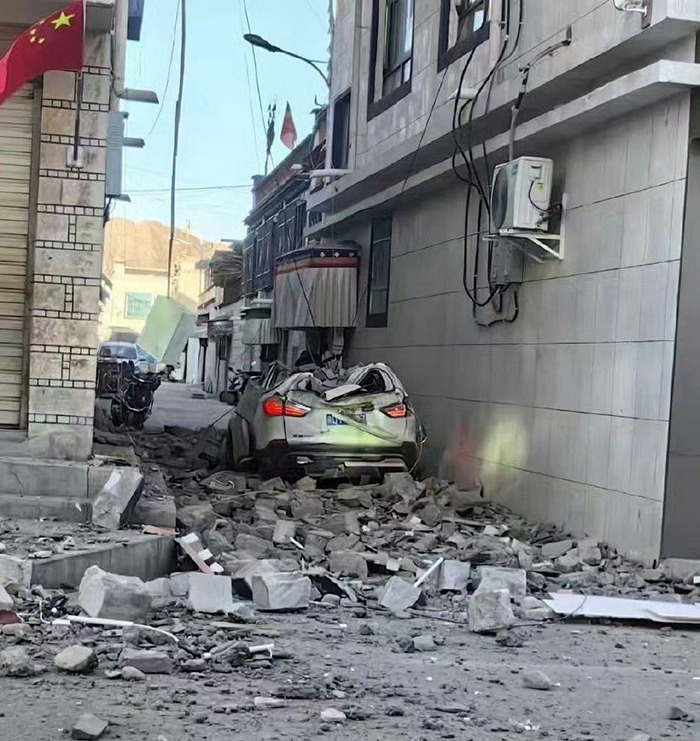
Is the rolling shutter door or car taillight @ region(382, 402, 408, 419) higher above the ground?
the rolling shutter door

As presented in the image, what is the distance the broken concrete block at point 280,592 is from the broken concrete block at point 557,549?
9.87ft

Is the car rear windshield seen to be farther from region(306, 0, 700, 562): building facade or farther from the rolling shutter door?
the rolling shutter door

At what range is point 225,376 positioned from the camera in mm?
43781

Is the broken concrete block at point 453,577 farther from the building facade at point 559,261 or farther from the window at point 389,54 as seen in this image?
the window at point 389,54

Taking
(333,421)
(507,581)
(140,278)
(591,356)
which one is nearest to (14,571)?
(507,581)

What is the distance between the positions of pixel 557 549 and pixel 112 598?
15.0 ft

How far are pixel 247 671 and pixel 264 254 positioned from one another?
105 feet

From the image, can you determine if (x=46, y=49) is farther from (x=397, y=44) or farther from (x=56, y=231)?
(x=397, y=44)

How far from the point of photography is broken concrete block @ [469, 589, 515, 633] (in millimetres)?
6199

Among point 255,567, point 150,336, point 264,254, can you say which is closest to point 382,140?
point 150,336

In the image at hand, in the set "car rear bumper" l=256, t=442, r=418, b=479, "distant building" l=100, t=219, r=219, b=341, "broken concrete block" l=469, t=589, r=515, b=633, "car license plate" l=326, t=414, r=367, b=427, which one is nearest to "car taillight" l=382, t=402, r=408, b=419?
"car rear bumper" l=256, t=442, r=418, b=479

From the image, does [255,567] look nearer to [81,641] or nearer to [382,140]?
[81,641]

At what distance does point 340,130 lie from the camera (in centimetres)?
1898

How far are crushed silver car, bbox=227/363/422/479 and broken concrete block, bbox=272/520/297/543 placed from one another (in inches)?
108
